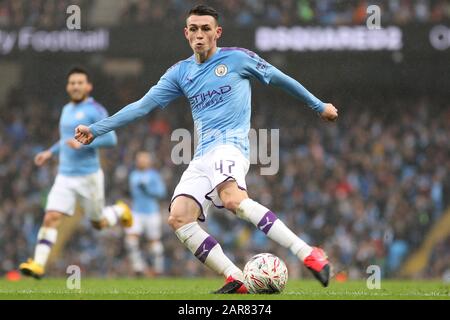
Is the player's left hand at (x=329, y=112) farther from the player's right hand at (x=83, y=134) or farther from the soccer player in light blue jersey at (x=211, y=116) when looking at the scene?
the player's right hand at (x=83, y=134)

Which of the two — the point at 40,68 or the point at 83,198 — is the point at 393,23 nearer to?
the point at 40,68

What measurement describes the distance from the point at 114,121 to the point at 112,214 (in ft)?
15.9

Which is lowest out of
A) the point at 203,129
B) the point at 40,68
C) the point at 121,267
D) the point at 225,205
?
the point at 121,267

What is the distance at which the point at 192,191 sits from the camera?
310 inches

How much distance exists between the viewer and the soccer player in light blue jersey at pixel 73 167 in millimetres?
11344

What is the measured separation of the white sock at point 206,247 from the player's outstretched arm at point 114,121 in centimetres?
103

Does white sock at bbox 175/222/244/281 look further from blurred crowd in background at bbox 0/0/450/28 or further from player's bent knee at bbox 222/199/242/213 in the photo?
blurred crowd in background at bbox 0/0/450/28

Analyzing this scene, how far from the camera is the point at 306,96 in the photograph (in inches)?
307

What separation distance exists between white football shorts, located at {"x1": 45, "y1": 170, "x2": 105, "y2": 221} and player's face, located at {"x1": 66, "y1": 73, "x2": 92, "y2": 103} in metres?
0.99

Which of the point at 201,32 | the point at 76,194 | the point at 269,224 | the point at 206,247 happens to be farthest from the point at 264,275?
the point at 76,194

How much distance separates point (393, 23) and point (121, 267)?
24.8ft

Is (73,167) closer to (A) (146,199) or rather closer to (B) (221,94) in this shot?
(B) (221,94)
